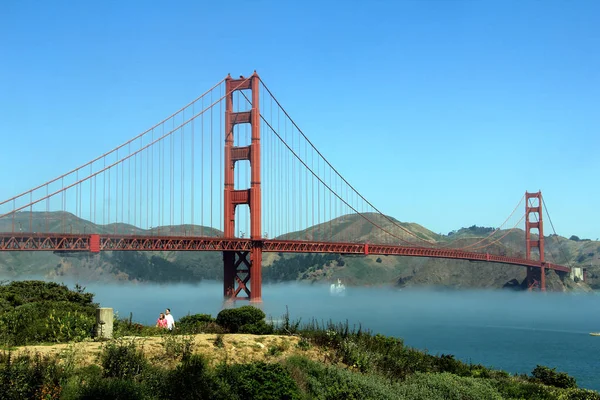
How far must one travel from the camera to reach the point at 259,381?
15141 millimetres

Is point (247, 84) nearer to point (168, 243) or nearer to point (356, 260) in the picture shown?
point (168, 243)

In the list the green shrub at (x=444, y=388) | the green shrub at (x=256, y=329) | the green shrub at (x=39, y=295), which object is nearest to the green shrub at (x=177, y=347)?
the green shrub at (x=256, y=329)

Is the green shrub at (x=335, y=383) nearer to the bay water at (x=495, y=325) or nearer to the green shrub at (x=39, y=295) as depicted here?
the bay water at (x=495, y=325)

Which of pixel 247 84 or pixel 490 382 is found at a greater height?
pixel 247 84

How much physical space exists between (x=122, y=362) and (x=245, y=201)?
5396 centimetres

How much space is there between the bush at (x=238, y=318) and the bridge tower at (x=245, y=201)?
4408cm

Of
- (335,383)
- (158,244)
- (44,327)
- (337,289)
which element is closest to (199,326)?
(44,327)

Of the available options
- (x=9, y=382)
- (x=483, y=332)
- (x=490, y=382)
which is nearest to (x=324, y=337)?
(x=490, y=382)

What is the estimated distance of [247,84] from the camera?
7519cm

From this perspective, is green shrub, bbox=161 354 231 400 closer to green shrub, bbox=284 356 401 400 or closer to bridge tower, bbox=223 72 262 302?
green shrub, bbox=284 356 401 400

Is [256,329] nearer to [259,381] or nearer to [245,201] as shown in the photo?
[259,381]

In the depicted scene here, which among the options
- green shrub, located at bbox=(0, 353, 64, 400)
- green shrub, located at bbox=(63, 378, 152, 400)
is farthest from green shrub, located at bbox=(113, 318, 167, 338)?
green shrub, located at bbox=(63, 378, 152, 400)

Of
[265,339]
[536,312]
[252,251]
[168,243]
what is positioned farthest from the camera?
[536,312]

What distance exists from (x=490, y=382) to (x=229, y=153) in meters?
53.6
